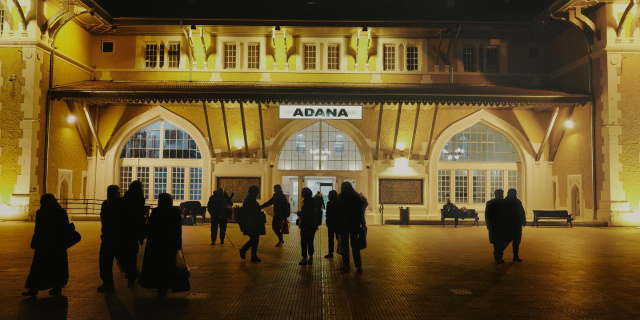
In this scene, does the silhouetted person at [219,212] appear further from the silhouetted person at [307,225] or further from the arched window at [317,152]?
the arched window at [317,152]

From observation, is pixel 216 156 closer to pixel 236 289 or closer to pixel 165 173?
pixel 165 173

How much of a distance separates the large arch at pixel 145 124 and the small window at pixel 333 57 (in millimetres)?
6133

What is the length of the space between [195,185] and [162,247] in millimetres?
17181

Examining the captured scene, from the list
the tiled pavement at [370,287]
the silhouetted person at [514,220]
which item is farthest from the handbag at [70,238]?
the silhouetted person at [514,220]

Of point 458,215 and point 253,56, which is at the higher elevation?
point 253,56

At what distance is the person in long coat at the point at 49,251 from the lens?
6996mm

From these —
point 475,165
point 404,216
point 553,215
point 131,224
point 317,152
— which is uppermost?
point 317,152

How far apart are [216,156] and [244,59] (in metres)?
4.24

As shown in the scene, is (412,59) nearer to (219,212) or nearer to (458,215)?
(458,215)

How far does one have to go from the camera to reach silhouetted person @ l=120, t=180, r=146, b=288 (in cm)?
791

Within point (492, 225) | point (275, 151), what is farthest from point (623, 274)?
point (275, 151)

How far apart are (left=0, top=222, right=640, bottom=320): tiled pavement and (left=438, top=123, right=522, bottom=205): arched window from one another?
11.1 m

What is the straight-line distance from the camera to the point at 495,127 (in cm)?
2388

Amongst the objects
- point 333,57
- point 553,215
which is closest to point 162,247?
point 553,215
